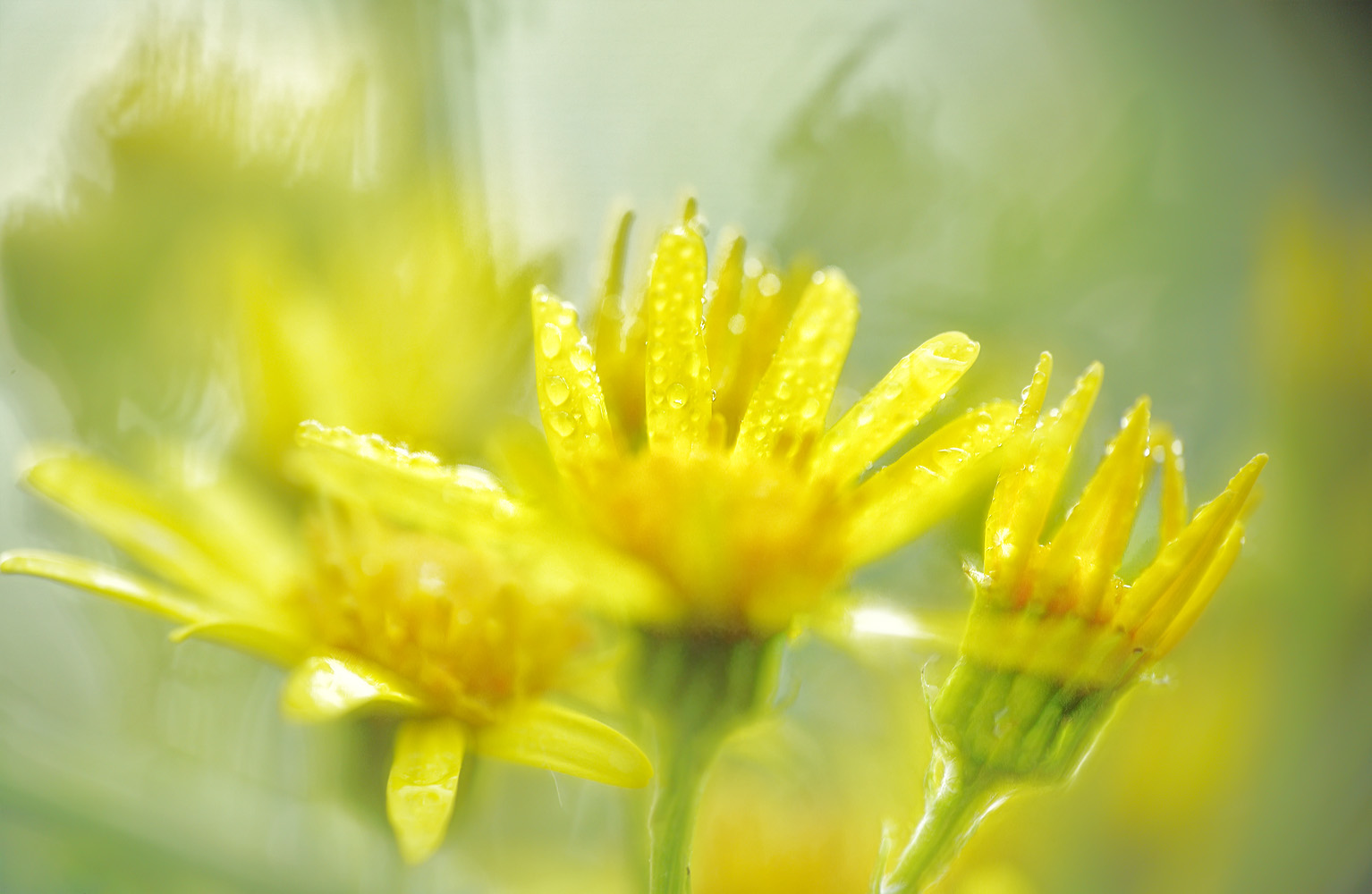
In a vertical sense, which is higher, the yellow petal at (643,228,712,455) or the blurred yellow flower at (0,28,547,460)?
the blurred yellow flower at (0,28,547,460)

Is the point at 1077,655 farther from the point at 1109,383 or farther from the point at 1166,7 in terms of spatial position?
the point at 1166,7

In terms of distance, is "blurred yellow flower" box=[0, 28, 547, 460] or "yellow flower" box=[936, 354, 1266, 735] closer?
"yellow flower" box=[936, 354, 1266, 735]

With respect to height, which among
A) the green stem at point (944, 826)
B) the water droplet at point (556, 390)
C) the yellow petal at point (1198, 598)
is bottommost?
the green stem at point (944, 826)

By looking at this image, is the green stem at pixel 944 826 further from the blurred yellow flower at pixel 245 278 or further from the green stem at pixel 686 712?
the blurred yellow flower at pixel 245 278

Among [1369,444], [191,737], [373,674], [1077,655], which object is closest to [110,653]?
[191,737]

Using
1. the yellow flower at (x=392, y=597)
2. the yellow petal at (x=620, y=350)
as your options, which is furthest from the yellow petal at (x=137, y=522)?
the yellow petal at (x=620, y=350)

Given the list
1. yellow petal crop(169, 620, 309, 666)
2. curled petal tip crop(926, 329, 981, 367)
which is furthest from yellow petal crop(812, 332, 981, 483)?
yellow petal crop(169, 620, 309, 666)

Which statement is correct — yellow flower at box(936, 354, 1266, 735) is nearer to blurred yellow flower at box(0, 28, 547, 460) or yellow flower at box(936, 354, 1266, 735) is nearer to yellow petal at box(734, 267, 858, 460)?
yellow petal at box(734, 267, 858, 460)
